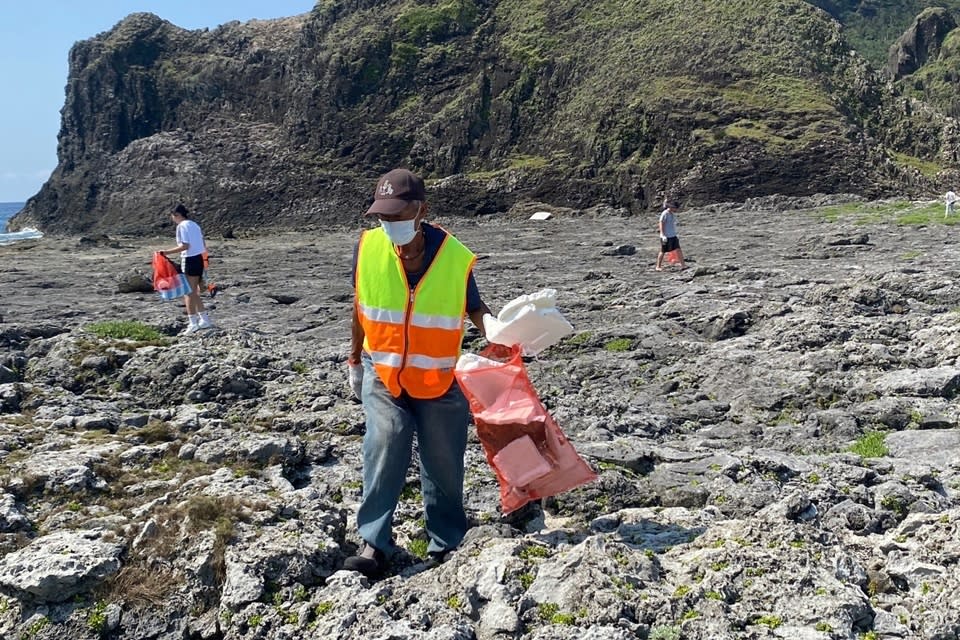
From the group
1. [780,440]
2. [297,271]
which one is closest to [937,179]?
[297,271]

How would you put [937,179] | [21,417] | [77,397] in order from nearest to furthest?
[21,417]
[77,397]
[937,179]

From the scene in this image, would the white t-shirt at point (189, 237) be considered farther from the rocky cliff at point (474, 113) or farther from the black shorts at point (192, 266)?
the rocky cliff at point (474, 113)

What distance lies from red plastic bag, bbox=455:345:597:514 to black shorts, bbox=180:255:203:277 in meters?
8.65

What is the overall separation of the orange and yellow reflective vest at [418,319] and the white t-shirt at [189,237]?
846 centimetres

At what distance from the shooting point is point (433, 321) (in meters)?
4.36

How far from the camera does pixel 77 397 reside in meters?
7.74

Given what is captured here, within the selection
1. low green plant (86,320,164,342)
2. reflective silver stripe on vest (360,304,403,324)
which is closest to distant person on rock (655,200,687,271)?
low green plant (86,320,164,342)

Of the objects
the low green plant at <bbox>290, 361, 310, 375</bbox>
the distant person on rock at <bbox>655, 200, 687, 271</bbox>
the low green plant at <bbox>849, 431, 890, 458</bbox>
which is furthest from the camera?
the distant person on rock at <bbox>655, 200, 687, 271</bbox>

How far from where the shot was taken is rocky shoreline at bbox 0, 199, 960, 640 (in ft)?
11.3

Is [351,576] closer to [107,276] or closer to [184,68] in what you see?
[107,276]

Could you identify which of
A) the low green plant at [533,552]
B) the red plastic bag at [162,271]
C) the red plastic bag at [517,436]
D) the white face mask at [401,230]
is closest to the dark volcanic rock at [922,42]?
the red plastic bag at [162,271]

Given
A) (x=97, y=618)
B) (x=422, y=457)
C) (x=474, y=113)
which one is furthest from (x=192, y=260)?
(x=474, y=113)

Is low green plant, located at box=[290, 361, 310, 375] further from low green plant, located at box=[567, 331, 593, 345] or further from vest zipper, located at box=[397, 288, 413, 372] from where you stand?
vest zipper, located at box=[397, 288, 413, 372]

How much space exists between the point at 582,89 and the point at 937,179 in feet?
91.4
